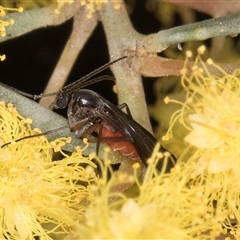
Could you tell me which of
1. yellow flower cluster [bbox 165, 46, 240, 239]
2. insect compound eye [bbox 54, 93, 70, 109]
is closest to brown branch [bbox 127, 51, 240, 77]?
yellow flower cluster [bbox 165, 46, 240, 239]

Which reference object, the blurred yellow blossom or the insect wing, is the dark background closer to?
the insect wing

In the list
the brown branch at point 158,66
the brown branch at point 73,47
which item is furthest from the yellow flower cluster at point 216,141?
the brown branch at point 73,47

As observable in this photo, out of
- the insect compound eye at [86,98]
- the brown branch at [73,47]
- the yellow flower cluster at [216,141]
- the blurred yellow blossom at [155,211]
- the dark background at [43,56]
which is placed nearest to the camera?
the blurred yellow blossom at [155,211]

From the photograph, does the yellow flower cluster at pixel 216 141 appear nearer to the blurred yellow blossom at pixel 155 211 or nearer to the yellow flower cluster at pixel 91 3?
the blurred yellow blossom at pixel 155 211

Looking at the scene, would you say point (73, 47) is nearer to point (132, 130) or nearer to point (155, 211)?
point (132, 130)

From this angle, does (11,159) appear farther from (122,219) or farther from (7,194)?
(122,219)

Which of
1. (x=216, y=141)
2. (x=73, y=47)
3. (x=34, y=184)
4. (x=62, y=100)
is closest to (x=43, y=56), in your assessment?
(x=73, y=47)

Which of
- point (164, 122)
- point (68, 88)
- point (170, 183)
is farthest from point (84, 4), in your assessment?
point (170, 183)
